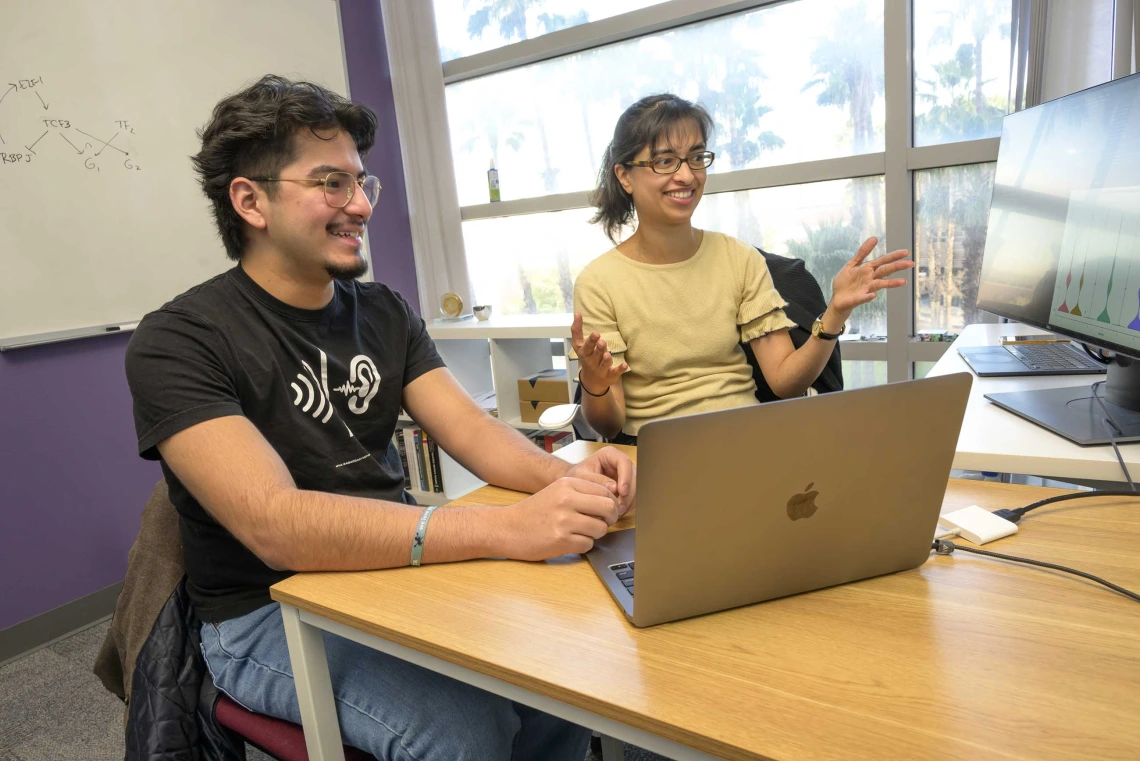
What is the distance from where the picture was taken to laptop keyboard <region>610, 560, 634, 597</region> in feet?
2.98

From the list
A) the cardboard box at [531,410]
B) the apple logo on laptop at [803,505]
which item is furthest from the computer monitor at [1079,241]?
the cardboard box at [531,410]

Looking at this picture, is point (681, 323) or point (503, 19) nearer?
point (681, 323)

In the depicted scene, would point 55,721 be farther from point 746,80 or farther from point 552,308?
point 746,80

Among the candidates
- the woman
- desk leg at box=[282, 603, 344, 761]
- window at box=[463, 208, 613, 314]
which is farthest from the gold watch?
window at box=[463, 208, 613, 314]

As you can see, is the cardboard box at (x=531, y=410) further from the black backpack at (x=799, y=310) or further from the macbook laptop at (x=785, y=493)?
the macbook laptop at (x=785, y=493)

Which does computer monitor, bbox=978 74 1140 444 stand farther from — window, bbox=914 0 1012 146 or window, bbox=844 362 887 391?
window, bbox=844 362 887 391

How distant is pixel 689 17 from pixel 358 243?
2.29 m

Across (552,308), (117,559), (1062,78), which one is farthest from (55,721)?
(1062,78)

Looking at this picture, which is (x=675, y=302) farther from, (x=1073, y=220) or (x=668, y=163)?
(x=1073, y=220)

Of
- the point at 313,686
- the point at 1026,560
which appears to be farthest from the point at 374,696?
the point at 1026,560

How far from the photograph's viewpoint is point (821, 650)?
0.75 metres

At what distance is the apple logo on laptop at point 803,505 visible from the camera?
0.78m

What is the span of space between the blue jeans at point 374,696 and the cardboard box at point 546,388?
6.49 ft

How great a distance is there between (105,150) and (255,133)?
1.73 meters
